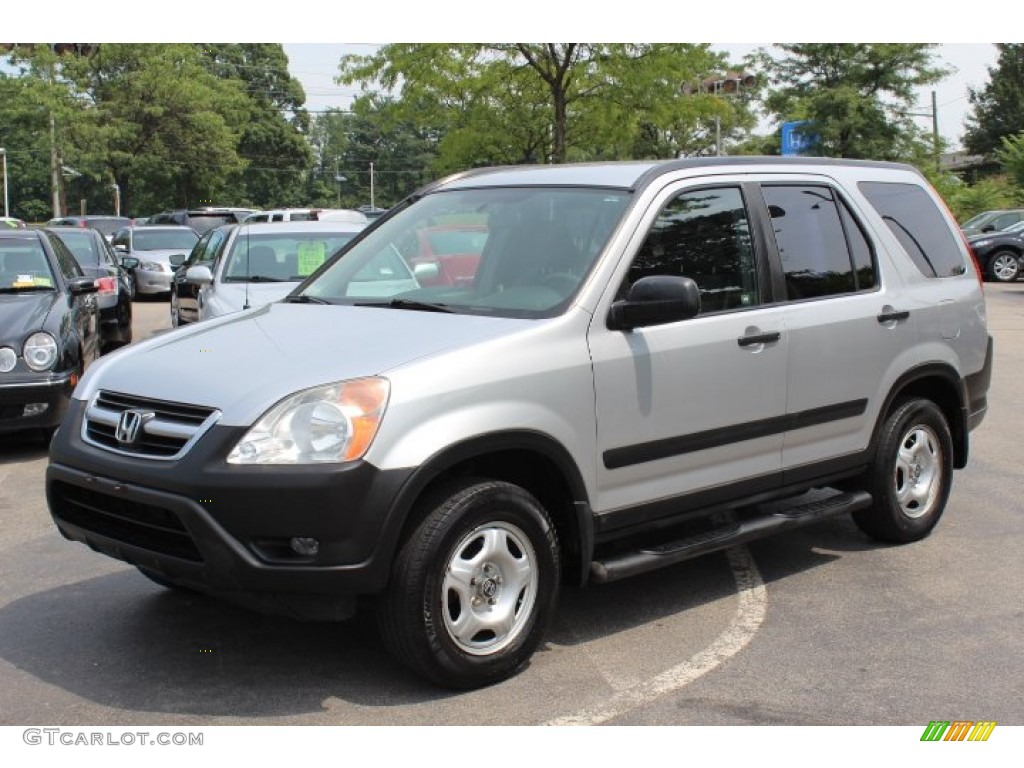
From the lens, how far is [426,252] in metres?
5.36

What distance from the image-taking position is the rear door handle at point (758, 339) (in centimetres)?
503

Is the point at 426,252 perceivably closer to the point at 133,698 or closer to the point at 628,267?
Result: the point at 628,267

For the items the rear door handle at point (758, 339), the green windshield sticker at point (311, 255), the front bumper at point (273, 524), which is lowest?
the front bumper at point (273, 524)

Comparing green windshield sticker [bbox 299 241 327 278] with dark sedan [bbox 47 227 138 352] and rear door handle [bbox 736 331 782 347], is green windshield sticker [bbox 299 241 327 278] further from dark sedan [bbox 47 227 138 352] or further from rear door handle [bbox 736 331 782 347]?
rear door handle [bbox 736 331 782 347]

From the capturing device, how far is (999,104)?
A: 6262cm

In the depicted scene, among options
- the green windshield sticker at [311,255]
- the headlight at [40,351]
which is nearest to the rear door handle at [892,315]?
the headlight at [40,351]

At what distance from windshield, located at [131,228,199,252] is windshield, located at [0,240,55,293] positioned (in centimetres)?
1507

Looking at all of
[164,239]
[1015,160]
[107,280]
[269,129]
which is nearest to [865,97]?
[1015,160]

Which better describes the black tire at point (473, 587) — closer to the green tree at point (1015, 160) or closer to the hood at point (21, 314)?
the hood at point (21, 314)

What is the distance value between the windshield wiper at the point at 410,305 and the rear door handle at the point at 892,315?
2259 millimetres

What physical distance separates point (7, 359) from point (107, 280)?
5.21 metres

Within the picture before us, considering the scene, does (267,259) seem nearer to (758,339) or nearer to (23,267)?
(23,267)

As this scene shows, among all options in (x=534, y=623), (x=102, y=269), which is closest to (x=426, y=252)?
(x=534, y=623)

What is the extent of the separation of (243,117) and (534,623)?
63.3 meters
